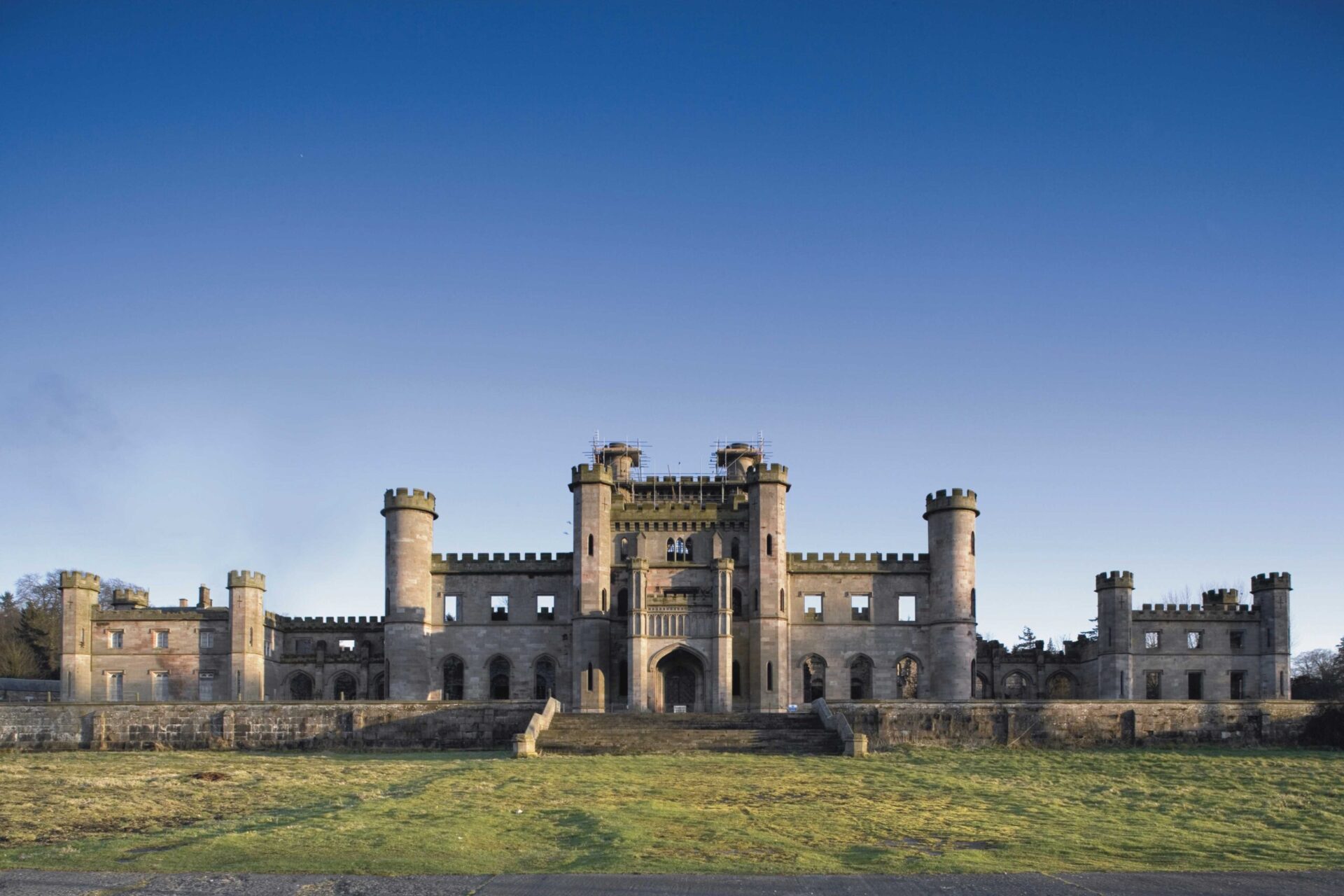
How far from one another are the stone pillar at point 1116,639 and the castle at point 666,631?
0.10 metres

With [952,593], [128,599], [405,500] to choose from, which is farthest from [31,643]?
[952,593]

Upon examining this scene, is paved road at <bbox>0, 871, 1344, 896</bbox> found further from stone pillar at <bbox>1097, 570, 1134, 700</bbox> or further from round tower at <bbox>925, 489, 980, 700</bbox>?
stone pillar at <bbox>1097, 570, 1134, 700</bbox>

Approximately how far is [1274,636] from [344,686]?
44.7 m

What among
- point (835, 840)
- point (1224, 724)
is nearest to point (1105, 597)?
point (1224, 724)

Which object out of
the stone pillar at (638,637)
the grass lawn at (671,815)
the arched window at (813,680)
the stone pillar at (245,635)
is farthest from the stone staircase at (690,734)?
the stone pillar at (245,635)

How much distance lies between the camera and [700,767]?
31281mm

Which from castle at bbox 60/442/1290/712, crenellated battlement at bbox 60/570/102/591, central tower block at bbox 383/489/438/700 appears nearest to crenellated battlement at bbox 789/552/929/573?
castle at bbox 60/442/1290/712

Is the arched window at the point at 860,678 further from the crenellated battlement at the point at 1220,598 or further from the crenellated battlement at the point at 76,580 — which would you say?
the crenellated battlement at the point at 76,580

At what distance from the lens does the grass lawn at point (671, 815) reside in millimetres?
15977

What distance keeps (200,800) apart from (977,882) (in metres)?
15.5

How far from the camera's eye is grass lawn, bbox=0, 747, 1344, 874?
52.4 feet

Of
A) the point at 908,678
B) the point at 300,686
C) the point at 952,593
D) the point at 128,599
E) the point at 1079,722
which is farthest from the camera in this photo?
the point at 908,678

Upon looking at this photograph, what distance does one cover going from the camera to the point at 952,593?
52.5 meters

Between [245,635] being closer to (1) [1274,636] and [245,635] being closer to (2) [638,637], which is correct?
(2) [638,637]
